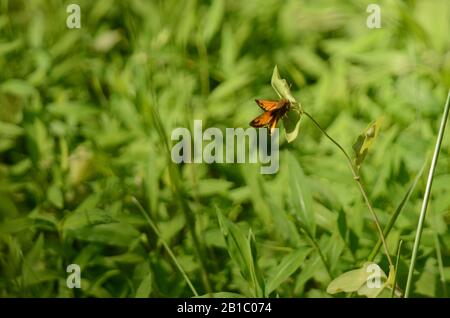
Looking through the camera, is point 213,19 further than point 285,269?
Yes

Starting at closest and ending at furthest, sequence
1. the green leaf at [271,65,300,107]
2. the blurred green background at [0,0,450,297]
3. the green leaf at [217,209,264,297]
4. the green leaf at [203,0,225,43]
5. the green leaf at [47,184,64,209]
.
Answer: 1. the green leaf at [271,65,300,107]
2. the green leaf at [217,209,264,297]
3. the blurred green background at [0,0,450,297]
4. the green leaf at [47,184,64,209]
5. the green leaf at [203,0,225,43]

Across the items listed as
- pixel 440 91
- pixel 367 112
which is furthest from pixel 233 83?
pixel 440 91

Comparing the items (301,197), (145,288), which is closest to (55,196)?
(145,288)

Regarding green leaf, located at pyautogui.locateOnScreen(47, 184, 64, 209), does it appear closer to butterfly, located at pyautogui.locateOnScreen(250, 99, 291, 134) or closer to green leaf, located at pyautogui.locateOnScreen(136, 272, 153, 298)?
green leaf, located at pyautogui.locateOnScreen(136, 272, 153, 298)

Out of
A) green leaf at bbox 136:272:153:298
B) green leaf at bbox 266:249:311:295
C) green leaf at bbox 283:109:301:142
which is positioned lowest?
green leaf at bbox 136:272:153:298

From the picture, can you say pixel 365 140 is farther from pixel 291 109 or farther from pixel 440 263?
pixel 440 263

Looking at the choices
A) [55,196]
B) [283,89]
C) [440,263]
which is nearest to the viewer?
[283,89]

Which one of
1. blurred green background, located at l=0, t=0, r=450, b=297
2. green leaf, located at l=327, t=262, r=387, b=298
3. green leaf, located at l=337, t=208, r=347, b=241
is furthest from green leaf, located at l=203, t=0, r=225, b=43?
green leaf, located at l=327, t=262, r=387, b=298

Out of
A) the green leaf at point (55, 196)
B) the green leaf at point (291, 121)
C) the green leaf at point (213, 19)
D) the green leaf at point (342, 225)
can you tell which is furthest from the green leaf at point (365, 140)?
the green leaf at point (213, 19)
